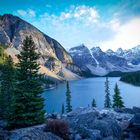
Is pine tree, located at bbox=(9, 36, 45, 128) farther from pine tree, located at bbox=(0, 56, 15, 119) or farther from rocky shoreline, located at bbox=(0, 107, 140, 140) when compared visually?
pine tree, located at bbox=(0, 56, 15, 119)

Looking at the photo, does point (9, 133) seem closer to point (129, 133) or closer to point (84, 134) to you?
point (84, 134)

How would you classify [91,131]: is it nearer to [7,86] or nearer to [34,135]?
[34,135]

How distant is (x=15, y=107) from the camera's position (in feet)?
89.6

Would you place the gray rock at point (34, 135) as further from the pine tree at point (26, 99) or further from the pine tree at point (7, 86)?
the pine tree at point (7, 86)

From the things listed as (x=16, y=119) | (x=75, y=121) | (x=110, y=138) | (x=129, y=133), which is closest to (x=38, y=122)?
(x=16, y=119)

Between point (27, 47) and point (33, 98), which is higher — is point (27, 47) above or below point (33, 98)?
above

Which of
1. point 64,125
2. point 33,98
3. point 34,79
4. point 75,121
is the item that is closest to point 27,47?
point 34,79

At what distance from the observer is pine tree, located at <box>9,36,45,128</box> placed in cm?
2684

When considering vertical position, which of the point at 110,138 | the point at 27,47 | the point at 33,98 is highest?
the point at 27,47

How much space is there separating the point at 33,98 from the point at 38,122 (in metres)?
3.04

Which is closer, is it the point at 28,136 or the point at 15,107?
the point at 28,136

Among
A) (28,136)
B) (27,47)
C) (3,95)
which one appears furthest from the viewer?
(3,95)

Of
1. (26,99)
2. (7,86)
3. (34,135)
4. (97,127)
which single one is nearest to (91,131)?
(97,127)

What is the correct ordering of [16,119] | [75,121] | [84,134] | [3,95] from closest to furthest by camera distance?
1. [84,134]
2. [16,119]
3. [75,121]
4. [3,95]
